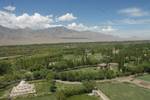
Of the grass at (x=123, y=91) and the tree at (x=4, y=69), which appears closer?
the grass at (x=123, y=91)

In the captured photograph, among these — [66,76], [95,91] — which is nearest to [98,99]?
[95,91]

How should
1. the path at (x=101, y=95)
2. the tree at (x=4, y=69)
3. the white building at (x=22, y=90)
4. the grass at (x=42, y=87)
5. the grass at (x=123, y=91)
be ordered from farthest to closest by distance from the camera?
the tree at (x=4, y=69) → the grass at (x=42, y=87) → the white building at (x=22, y=90) → the grass at (x=123, y=91) → the path at (x=101, y=95)

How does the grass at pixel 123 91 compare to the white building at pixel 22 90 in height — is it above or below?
below

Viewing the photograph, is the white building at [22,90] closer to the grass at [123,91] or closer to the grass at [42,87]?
the grass at [42,87]

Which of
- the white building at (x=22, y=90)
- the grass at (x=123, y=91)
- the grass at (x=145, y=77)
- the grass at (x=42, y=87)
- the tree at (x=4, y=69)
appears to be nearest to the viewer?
the grass at (x=123, y=91)

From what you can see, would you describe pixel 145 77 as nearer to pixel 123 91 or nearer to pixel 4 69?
pixel 123 91

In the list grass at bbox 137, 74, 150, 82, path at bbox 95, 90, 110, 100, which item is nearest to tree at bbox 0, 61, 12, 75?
path at bbox 95, 90, 110, 100

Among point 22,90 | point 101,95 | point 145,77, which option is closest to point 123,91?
point 101,95

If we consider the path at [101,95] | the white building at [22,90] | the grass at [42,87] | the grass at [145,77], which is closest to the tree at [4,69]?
the grass at [42,87]

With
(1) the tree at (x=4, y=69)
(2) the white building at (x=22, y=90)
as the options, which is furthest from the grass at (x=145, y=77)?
(1) the tree at (x=4, y=69)

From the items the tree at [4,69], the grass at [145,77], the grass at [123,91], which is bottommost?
the grass at [123,91]
